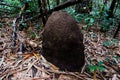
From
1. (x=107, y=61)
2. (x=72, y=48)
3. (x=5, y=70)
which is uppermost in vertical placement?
(x=72, y=48)

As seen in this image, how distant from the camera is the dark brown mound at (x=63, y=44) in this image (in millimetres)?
2326

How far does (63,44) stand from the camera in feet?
7.59

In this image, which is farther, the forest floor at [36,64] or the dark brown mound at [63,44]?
the dark brown mound at [63,44]

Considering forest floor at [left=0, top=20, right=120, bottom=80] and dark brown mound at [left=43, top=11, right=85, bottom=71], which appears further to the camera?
dark brown mound at [left=43, top=11, right=85, bottom=71]

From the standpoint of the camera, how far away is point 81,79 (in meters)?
2.22

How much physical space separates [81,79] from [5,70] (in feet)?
2.79

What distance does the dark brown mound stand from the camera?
2.33 meters

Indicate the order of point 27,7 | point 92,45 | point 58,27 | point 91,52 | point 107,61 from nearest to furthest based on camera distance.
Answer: point 58,27
point 107,61
point 91,52
point 92,45
point 27,7

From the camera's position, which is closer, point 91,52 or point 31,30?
point 91,52

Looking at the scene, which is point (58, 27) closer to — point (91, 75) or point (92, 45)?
point (91, 75)

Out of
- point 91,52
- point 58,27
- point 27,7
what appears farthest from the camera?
point 27,7

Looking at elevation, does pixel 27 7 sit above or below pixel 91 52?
above

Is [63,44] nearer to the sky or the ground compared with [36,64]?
nearer to the sky

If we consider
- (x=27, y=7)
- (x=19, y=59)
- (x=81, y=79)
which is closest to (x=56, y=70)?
(x=81, y=79)
